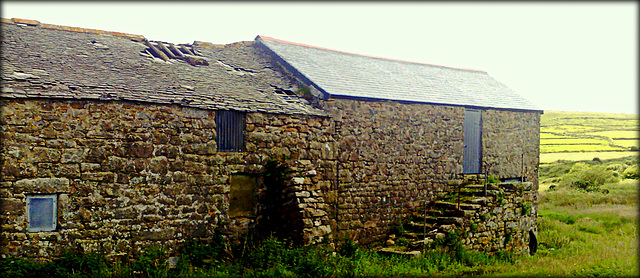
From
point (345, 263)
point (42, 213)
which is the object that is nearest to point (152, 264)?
point (42, 213)

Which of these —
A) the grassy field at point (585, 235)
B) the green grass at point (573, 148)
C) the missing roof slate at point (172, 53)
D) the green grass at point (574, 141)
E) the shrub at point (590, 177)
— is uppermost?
the missing roof slate at point (172, 53)

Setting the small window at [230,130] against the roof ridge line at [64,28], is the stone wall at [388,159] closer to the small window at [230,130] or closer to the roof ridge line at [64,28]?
the small window at [230,130]

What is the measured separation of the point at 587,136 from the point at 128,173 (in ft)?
138

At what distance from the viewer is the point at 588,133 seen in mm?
46312

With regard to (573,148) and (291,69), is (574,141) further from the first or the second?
(291,69)

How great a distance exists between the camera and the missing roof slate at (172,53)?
49.4 ft

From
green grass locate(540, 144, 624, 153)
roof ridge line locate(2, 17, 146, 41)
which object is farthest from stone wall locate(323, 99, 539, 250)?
green grass locate(540, 144, 624, 153)

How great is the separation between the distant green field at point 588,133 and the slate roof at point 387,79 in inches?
727

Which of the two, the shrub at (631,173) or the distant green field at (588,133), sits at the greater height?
the distant green field at (588,133)

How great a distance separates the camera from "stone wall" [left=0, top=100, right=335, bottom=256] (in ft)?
34.4

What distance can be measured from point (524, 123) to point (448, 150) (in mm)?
3949

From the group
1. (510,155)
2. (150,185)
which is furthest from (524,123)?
(150,185)

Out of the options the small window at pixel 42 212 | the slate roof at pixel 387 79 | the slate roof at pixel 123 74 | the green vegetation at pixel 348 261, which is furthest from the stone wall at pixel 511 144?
the small window at pixel 42 212

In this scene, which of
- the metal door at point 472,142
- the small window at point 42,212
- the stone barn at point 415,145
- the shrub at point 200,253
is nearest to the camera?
the small window at point 42,212
